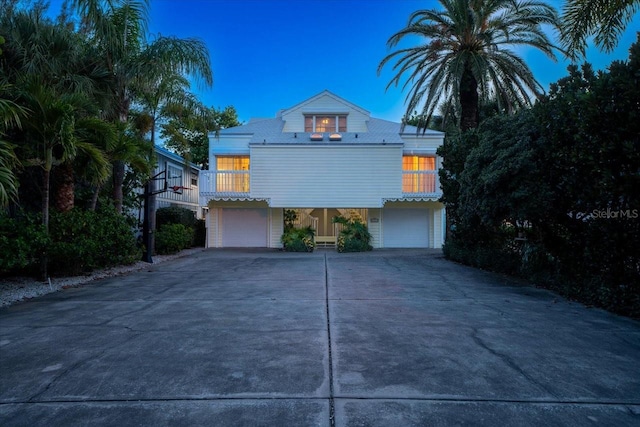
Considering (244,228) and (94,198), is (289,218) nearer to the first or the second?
(244,228)

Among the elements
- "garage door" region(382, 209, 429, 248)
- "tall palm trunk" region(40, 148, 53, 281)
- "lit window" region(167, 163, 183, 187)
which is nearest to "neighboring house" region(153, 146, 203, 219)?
"lit window" region(167, 163, 183, 187)

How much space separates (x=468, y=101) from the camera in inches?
524

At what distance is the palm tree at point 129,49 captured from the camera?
9.68 metres

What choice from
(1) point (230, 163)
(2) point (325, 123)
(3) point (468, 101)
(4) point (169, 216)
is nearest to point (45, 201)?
(4) point (169, 216)

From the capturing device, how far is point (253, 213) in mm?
19281

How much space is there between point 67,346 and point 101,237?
579 cm

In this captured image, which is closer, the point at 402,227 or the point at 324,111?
the point at 402,227

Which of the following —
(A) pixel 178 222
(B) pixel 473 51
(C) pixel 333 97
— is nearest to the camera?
(B) pixel 473 51

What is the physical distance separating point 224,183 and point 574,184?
14.5 m

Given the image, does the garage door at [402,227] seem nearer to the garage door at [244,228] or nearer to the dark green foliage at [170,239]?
the garage door at [244,228]

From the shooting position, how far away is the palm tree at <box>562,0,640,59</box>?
23.5 feet

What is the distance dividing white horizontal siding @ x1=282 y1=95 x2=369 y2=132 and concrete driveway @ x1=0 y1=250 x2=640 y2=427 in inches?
559

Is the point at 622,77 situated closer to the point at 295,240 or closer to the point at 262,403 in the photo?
the point at 262,403

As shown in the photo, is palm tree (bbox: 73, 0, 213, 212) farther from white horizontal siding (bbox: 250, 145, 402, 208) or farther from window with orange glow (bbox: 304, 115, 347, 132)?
window with orange glow (bbox: 304, 115, 347, 132)
